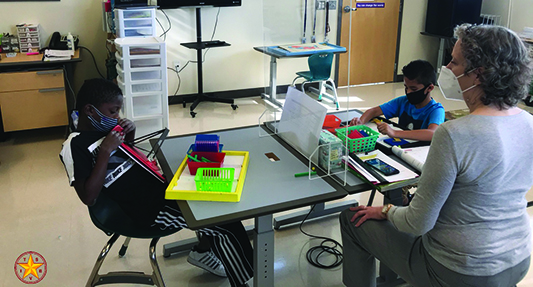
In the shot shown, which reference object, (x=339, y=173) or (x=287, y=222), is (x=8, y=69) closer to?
(x=287, y=222)

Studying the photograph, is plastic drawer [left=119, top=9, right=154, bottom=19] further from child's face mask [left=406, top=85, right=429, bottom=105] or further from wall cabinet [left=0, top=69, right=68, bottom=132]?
child's face mask [left=406, top=85, right=429, bottom=105]

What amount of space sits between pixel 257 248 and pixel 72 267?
1085 millimetres

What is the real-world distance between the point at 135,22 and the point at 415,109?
8.49ft

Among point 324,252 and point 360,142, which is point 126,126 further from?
point 324,252

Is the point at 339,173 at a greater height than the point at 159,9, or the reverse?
the point at 159,9

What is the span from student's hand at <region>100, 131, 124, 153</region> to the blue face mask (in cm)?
6

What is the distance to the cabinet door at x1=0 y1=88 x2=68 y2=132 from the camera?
3.76 meters

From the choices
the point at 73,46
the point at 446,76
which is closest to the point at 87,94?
the point at 446,76

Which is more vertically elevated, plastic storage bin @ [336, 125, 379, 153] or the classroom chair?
the classroom chair

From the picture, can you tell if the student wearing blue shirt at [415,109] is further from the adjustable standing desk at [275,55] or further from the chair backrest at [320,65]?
the adjustable standing desk at [275,55]

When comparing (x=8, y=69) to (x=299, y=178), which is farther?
(x=8, y=69)

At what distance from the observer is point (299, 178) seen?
1.75m

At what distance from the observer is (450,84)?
5.11ft

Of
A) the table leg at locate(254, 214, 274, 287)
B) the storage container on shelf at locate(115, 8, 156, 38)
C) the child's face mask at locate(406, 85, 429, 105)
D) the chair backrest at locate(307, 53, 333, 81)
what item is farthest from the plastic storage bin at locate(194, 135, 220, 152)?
the storage container on shelf at locate(115, 8, 156, 38)
